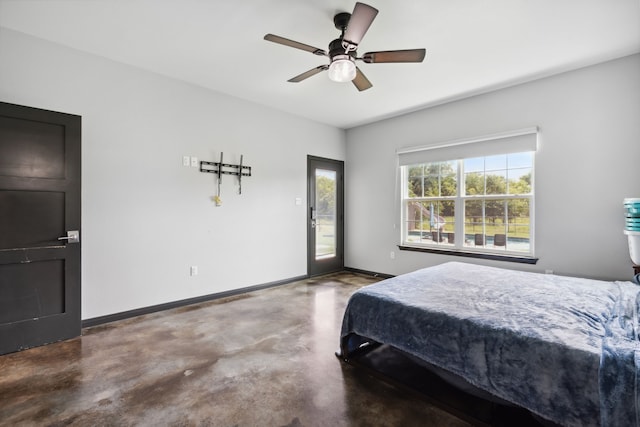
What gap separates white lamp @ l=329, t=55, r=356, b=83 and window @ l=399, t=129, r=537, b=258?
8.13 feet

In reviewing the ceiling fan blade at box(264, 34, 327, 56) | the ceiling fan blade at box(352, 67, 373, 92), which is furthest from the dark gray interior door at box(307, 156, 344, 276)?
the ceiling fan blade at box(264, 34, 327, 56)

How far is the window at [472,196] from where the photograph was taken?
3.74 meters

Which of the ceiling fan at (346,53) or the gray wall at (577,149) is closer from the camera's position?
the ceiling fan at (346,53)

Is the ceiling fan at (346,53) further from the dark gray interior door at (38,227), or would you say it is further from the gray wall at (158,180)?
the dark gray interior door at (38,227)

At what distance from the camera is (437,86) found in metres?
3.73

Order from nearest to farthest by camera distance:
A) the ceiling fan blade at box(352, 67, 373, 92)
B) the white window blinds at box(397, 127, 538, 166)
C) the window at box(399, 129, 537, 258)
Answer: the ceiling fan blade at box(352, 67, 373, 92) → the white window blinds at box(397, 127, 538, 166) → the window at box(399, 129, 537, 258)

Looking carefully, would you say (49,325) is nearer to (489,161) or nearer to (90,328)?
(90,328)

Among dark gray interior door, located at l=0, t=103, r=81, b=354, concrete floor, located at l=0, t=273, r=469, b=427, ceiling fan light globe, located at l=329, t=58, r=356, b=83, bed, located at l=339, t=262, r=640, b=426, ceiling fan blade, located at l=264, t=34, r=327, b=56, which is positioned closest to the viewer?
bed, located at l=339, t=262, r=640, b=426

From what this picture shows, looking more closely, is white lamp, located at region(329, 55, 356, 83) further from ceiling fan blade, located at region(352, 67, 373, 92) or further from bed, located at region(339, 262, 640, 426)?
bed, located at region(339, 262, 640, 426)

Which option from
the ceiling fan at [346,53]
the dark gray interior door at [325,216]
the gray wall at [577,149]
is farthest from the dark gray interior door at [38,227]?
the gray wall at [577,149]

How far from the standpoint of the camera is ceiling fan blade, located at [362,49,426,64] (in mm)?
2270

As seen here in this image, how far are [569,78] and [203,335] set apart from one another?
485cm

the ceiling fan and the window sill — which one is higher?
the ceiling fan

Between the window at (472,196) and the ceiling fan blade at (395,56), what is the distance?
2.19m
